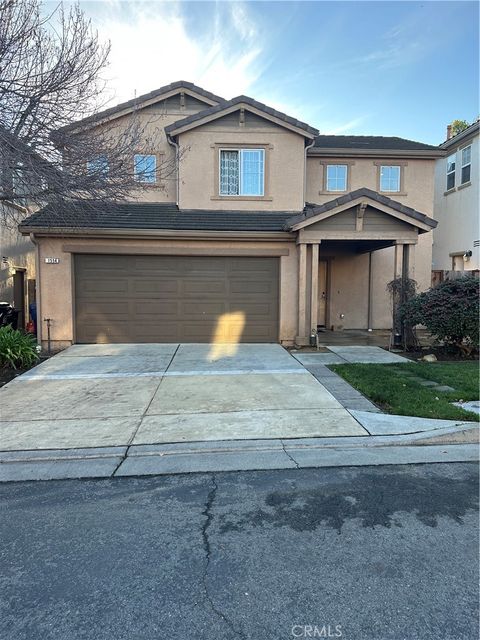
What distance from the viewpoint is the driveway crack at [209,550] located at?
2.32 meters

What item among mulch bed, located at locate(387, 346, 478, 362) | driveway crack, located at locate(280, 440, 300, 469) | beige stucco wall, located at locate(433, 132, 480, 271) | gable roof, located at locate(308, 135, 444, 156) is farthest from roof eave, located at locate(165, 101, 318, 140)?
driveway crack, located at locate(280, 440, 300, 469)

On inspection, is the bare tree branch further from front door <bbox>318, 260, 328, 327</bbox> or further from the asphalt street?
front door <bbox>318, 260, 328, 327</bbox>

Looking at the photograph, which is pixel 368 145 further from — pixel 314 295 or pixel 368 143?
pixel 314 295

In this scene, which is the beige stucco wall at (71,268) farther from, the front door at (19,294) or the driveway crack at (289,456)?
the driveway crack at (289,456)

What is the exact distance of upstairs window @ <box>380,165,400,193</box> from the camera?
1488 cm

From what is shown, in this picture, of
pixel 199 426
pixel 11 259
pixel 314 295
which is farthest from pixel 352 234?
pixel 11 259

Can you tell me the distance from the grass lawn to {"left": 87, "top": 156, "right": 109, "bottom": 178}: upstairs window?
6070 millimetres

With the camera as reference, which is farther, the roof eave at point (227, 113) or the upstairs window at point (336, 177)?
the upstairs window at point (336, 177)

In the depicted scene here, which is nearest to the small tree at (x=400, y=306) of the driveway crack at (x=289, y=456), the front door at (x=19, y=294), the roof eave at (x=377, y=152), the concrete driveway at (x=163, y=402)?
the concrete driveway at (x=163, y=402)

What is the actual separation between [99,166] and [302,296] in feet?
19.9

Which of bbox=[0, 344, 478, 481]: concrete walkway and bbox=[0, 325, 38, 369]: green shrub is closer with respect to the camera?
bbox=[0, 344, 478, 481]: concrete walkway

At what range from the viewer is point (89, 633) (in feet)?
7.45

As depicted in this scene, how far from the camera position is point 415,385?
292 inches

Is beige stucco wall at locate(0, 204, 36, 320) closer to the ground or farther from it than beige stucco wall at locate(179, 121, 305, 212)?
closer to the ground
